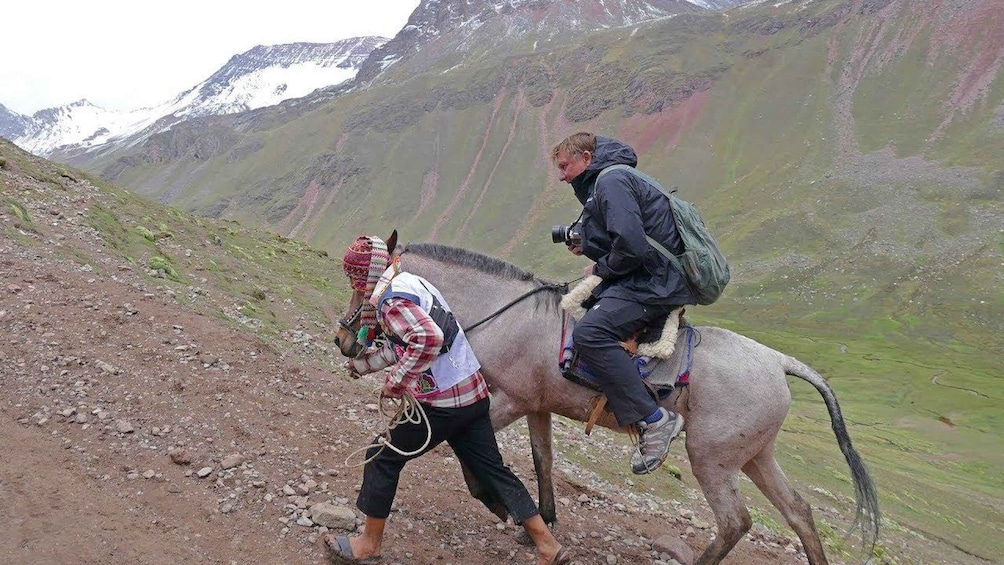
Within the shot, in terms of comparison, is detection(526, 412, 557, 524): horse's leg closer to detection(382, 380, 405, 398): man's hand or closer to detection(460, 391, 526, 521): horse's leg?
detection(460, 391, 526, 521): horse's leg

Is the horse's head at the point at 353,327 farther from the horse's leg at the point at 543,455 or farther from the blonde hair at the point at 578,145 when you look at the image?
the horse's leg at the point at 543,455

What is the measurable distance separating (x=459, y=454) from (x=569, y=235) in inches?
94.4

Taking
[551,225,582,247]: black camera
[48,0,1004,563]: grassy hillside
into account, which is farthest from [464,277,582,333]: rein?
[48,0,1004,563]: grassy hillside

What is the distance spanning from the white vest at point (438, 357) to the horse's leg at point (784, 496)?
348 cm

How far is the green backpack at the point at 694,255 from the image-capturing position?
5.26 metres

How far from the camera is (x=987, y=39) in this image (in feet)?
297

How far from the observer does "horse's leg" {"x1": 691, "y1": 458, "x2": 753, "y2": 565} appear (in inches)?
226

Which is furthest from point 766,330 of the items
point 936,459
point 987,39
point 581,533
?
point 987,39

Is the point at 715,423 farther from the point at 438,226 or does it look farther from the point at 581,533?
the point at 438,226

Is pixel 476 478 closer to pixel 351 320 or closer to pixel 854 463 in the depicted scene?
pixel 351 320

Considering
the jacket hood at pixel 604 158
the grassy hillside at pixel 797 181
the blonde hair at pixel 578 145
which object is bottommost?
the grassy hillside at pixel 797 181

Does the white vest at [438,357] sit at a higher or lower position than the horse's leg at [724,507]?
higher

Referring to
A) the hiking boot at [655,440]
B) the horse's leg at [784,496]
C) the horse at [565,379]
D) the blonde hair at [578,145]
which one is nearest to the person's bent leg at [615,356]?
the hiking boot at [655,440]

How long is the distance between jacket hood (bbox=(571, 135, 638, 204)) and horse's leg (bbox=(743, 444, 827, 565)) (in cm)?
341
